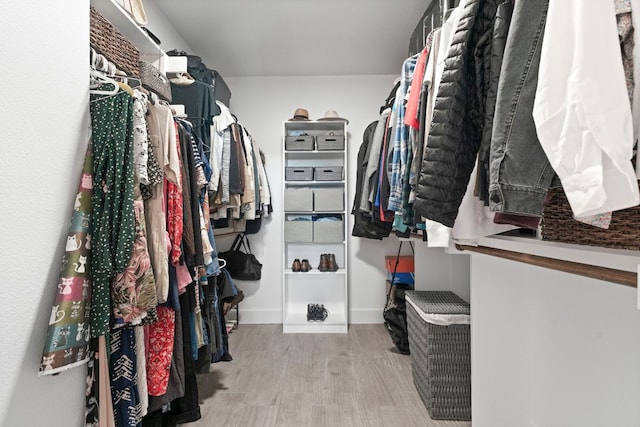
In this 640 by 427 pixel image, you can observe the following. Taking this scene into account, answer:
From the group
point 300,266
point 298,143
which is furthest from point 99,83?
point 300,266

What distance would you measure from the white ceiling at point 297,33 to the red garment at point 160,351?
6.49ft

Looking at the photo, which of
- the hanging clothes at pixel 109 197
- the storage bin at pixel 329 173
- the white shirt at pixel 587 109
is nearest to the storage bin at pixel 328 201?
the storage bin at pixel 329 173

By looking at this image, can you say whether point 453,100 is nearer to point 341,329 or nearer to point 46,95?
point 46,95

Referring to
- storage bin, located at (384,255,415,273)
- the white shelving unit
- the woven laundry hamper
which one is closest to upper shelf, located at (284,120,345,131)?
the white shelving unit

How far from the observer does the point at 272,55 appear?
9.81ft

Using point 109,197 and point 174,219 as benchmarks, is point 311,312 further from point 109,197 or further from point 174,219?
point 109,197

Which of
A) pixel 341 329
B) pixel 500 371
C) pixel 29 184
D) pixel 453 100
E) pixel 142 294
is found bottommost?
pixel 341 329

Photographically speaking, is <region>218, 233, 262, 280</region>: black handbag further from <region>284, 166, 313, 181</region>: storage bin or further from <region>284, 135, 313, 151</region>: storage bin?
<region>284, 135, 313, 151</region>: storage bin

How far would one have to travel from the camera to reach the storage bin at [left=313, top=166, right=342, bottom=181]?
3158 millimetres

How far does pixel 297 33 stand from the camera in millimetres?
2633

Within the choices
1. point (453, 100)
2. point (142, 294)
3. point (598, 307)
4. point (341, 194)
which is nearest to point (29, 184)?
point (142, 294)

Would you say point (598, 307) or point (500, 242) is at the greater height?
point (500, 242)

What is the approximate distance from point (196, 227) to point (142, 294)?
41 centimetres

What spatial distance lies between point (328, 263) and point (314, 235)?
0.29m
